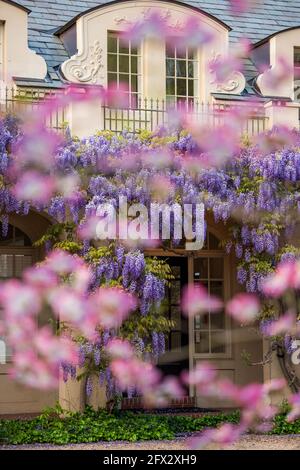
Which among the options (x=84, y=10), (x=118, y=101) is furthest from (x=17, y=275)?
(x=84, y=10)

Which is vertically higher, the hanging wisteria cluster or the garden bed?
the hanging wisteria cluster

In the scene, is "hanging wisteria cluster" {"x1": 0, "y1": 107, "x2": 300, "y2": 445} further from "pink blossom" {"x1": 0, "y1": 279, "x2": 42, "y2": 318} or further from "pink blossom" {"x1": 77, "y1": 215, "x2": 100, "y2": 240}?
"pink blossom" {"x1": 0, "y1": 279, "x2": 42, "y2": 318}

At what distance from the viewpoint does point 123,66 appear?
14.9 meters

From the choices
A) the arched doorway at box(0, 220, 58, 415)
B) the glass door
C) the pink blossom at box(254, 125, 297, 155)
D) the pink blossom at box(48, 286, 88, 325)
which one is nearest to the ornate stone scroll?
the arched doorway at box(0, 220, 58, 415)

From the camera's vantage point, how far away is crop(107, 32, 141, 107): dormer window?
14.7 metres

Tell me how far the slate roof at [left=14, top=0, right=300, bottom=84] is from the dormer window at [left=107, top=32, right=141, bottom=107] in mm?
734

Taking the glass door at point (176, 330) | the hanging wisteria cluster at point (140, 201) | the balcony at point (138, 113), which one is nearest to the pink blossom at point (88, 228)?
the hanging wisteria cluster at point (140, 201)

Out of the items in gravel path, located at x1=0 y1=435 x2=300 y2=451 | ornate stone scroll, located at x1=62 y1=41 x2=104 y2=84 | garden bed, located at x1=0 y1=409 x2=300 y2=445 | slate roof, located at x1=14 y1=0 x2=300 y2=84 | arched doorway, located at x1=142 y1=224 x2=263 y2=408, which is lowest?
gravel path, located at x1=0 y1=435 x2=300 y2=451

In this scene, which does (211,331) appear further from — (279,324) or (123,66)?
(123,66)

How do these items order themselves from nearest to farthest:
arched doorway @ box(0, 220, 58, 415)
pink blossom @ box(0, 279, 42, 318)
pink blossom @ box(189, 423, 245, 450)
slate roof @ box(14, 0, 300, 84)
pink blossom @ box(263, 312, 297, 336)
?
pink blossom @ box(0, 279, 42, 318) < pink blossom @ box(189, 423, 245, 450) < pink blossom @ box(263, 312, 297, 336) < arched doorway @ box(0, 220, 58, 415) < slate roof @ box(14, 0, 300, 84)

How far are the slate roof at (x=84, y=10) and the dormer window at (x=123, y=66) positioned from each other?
0.73m

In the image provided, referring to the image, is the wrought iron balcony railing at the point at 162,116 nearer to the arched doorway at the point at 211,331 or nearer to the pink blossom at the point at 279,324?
the arched doorway at the point at 211,331

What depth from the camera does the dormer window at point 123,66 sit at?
14.7 meters

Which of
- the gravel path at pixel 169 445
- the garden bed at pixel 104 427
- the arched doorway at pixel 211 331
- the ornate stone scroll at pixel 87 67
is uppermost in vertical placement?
the ornate stone scroll at pixel 87 67
